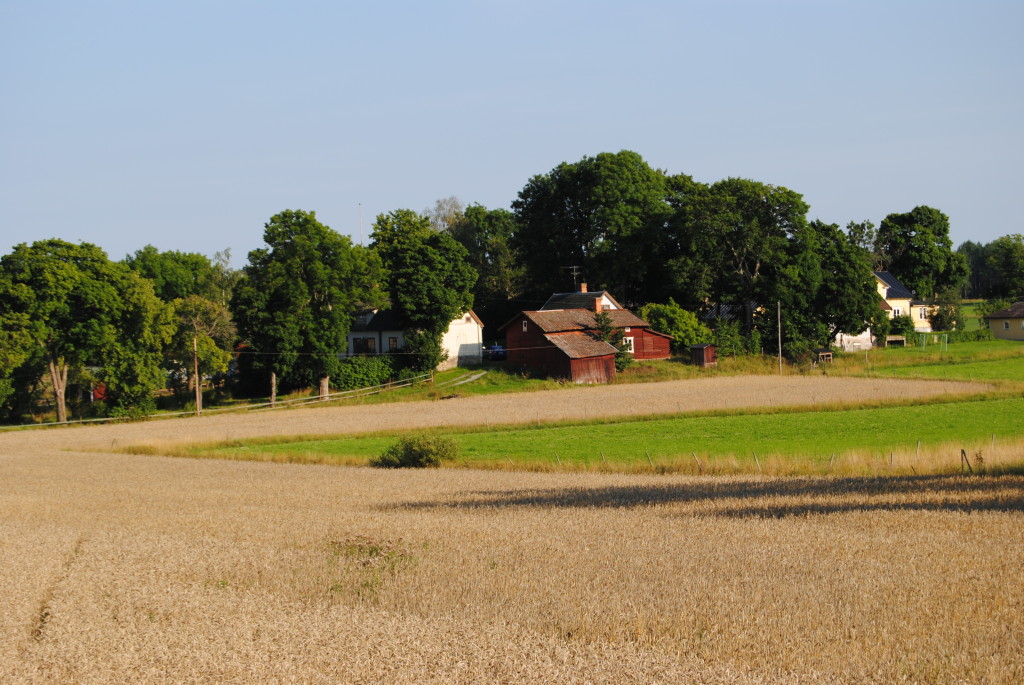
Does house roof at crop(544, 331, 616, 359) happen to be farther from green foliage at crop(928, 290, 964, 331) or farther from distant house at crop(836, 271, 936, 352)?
green foliage at crop(928, 290, 964, 331)

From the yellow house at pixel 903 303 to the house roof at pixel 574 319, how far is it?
33.2m

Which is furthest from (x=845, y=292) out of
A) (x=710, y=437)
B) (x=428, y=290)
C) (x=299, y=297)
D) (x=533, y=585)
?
(x=533, y=585)

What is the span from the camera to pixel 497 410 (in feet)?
185

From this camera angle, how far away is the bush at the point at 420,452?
112 feet

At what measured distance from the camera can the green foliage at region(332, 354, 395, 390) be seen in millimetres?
73562

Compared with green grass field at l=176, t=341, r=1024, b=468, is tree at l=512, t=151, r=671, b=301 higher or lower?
higher

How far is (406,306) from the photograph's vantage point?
75312mm

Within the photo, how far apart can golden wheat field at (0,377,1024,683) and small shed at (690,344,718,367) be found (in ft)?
179

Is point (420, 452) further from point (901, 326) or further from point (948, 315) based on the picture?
point (948, 315)

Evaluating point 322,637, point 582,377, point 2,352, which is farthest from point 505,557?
point 582,377

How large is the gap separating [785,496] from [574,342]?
5411 cm

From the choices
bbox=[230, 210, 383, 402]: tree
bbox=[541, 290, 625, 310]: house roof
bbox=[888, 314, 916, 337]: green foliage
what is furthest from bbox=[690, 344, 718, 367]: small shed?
bbox=[230, 210, 383, 402]: tree

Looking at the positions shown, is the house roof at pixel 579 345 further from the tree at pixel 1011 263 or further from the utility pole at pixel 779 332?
the tree at pixel 1011 263

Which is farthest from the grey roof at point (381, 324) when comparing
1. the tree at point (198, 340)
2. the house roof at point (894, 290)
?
the house roof at point (894, 290)
